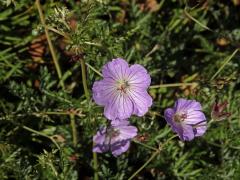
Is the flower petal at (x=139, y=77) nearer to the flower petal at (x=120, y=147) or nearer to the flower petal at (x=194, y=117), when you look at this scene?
the flower petal at (x=194, y=117)

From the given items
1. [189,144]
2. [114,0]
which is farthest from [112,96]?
[114,0]

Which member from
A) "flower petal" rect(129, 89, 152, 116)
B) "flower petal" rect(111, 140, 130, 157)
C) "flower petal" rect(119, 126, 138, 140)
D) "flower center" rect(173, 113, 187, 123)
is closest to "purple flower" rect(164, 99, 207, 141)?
"flower center" rect(173, 113, 187, 123)

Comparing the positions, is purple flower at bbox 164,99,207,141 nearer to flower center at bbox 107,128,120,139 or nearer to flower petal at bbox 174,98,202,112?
flower petal at bbox 174,98,202,112

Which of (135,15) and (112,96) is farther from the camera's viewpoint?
(135,15)

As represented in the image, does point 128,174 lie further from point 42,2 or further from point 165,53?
point 42,2

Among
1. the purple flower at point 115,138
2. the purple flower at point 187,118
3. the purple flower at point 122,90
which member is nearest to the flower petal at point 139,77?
the purple flower at point 122,90

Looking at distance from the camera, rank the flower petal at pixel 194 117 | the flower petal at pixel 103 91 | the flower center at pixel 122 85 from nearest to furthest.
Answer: the flower petal at pixel 103 91 < the flower center at pixel 122 85 < the flower petal at pixel 194 117
